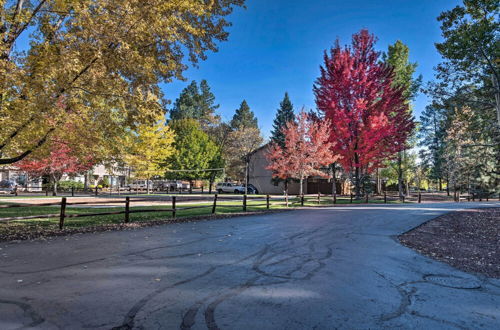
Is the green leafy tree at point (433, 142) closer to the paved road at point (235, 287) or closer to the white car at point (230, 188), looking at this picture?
the white car at point (230, 188)

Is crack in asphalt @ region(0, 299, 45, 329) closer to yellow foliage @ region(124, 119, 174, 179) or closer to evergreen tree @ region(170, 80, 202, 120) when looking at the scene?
yellow foliage @ region(124, 119, 174, 179)

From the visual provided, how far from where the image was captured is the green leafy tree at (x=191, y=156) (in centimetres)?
4462

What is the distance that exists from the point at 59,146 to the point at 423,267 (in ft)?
43.9

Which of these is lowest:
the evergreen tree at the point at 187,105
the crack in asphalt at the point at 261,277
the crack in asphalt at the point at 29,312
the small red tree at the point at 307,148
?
the crack in asphalt at the point at 29,312

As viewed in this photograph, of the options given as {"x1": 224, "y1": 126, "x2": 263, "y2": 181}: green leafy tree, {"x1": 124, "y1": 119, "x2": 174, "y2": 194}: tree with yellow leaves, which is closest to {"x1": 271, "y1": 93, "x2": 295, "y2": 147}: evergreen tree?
{"x1": 224, "y1": 126, "x2": 263, "y2": 181}: green leafy tree

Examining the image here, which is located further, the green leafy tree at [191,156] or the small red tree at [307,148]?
the green leafy tree at [191,156]

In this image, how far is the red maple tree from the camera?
25.9 metres

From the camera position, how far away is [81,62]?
8797 mm

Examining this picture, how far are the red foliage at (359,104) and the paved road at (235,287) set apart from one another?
1978 centimetres

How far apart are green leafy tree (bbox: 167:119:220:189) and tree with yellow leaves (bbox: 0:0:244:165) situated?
107ft

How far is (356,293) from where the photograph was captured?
170 inches

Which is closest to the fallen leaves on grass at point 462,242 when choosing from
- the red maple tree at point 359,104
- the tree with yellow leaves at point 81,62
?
the tree with yellow leaves at point 81,62

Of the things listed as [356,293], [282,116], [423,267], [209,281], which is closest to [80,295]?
[209,281]

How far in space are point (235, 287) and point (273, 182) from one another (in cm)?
4014
